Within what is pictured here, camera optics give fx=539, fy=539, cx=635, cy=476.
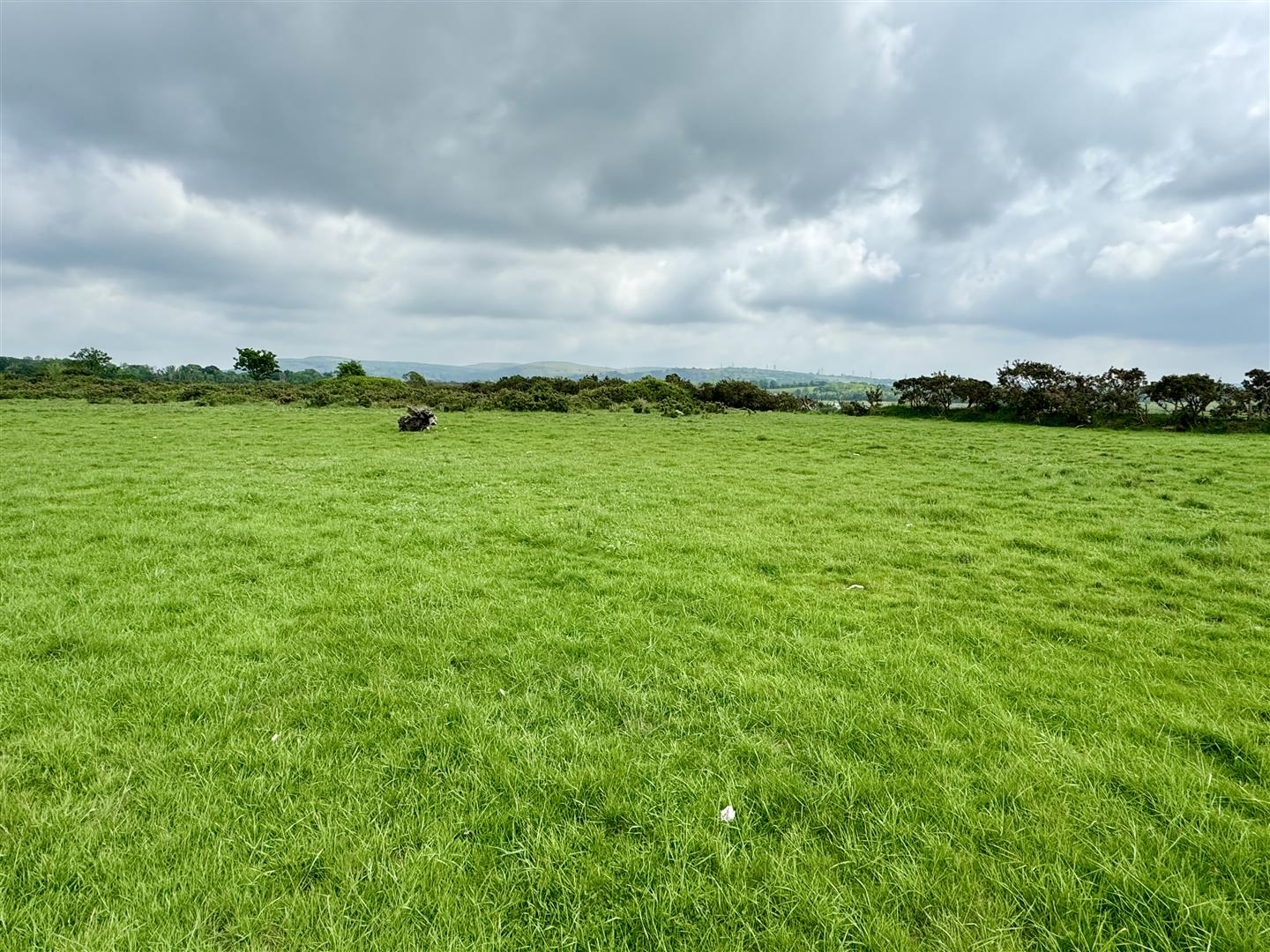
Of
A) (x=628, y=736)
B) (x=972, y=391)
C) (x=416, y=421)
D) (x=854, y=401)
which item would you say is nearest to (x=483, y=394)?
(x=416, y=421)

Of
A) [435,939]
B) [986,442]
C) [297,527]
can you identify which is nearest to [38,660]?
[297,527]

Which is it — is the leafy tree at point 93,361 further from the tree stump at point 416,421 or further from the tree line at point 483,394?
the tree stump at point 416,421

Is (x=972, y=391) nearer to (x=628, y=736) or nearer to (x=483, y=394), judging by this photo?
(x=483, y=394)

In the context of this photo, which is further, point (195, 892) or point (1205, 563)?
point (1205, 563)

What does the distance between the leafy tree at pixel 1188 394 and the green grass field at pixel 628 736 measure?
113 feet

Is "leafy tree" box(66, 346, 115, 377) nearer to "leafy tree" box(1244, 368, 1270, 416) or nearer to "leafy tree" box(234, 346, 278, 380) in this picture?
"leafy tree" box(234, 346, 278, 380)

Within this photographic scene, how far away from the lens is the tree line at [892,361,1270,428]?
33438 mm

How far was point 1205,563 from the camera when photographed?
830 cm

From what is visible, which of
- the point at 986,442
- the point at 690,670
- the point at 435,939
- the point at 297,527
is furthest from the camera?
the point at 986,442

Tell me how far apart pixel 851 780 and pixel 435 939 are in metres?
2.62

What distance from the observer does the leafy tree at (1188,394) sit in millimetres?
33688

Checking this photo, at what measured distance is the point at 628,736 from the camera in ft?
13.5

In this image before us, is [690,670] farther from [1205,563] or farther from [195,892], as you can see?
[1205,563]

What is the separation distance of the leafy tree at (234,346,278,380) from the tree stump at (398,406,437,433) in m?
81.6
